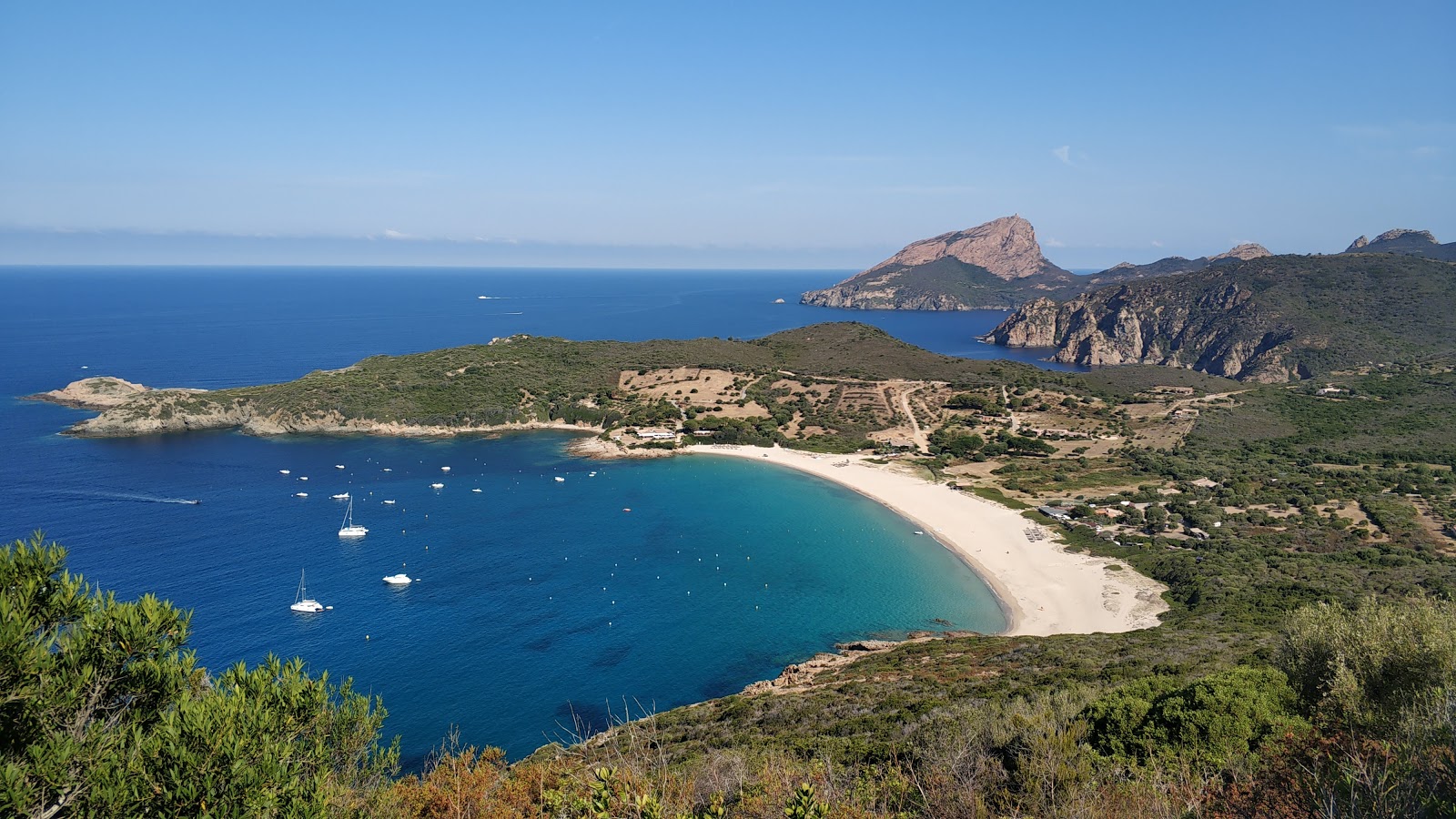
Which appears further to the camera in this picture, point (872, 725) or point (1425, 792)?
point (872, 725)

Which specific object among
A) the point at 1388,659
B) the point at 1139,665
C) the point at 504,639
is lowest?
the point at 504,639

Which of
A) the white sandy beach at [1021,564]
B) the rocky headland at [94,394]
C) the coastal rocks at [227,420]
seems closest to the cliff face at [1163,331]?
the white sandy beach at [1021,564]

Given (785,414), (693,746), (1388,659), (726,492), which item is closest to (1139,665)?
(1388,659)

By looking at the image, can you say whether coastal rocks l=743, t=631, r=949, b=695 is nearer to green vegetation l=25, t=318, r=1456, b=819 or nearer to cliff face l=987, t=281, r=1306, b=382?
green vegetation l=25, t=318, r=1456, b=819

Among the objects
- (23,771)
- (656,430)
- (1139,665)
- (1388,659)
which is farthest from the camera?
(656,430)

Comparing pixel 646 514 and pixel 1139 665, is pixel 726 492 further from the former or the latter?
pixel 1139 665

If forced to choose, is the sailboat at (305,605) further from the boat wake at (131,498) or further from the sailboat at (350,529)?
the boat wake at (131,498)

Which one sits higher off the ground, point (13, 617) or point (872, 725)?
point (13, 617)

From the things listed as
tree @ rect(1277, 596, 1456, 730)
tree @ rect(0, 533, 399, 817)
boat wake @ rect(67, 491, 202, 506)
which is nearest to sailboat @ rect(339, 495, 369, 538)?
boat wake @ rect(67, 491, 202, 506)
